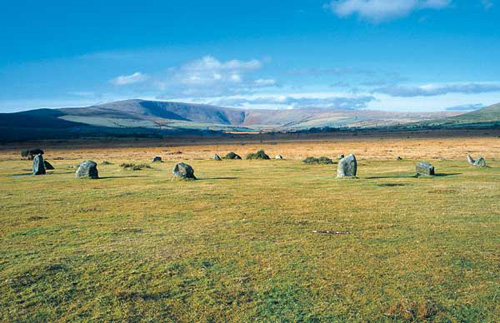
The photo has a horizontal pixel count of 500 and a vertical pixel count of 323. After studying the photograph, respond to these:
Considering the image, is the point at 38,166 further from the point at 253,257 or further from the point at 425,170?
the point at 425,170

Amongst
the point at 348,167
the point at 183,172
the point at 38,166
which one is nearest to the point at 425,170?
the point at 348,167

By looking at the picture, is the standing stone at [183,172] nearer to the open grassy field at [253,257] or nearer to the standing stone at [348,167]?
the open grassy field at [253,257]

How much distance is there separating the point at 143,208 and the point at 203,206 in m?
2.76

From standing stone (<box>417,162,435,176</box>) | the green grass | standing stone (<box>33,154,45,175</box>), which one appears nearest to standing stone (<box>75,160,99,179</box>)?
standing stone (<box>33,154,45,175</box>)

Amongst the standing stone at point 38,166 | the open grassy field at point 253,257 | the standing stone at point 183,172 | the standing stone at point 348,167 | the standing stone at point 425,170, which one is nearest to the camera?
the open grassy field at point 253,257

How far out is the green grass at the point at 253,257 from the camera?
8.78 metres

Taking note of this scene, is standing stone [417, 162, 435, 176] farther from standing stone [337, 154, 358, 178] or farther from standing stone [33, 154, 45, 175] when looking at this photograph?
standing stone [33, 154, 45, 175]

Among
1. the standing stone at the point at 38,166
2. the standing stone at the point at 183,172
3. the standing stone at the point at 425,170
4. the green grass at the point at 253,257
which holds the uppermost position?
the standing stone at the point at 38,166

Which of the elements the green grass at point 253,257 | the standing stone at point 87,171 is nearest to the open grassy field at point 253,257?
the green grass at point 253,257

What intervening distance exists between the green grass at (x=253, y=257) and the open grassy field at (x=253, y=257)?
0.04m

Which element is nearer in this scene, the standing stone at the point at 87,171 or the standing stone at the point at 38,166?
the standing stone at the point at 87,171

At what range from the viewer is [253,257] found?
11930mm

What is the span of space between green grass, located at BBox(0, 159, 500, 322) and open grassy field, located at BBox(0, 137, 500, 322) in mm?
44

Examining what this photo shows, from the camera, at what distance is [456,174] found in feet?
101
